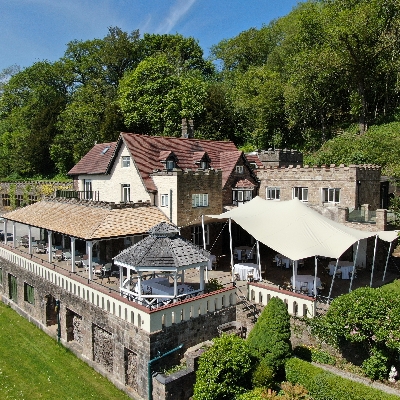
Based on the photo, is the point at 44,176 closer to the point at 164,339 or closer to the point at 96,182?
the point at 96,182

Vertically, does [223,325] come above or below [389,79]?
below

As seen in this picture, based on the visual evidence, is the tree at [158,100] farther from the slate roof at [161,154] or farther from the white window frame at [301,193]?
the white window frame at [301,193]

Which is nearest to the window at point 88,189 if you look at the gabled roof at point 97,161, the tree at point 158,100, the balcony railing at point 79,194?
the balcony railing at point 79,194

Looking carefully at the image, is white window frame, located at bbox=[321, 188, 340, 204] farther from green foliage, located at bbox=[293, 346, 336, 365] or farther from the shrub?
the shrub

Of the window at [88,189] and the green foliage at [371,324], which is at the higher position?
the window at [88,189]

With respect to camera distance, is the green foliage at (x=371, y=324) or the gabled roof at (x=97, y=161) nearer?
the green foliage at (x=371, y=324)

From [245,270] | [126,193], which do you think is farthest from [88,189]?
[245,270]

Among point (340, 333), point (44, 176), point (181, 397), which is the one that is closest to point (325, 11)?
point (340, 333)
